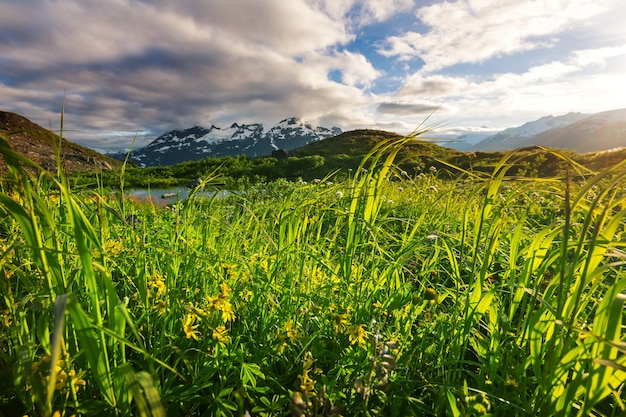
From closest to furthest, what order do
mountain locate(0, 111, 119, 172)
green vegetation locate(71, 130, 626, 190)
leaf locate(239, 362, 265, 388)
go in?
leaf locate(239, 362, 265, 388) < green vegetation locate(71, 130, 626, 190) < mountain locate(0, 111, 119, 172)

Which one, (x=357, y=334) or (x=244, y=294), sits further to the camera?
(x=244, y=294)

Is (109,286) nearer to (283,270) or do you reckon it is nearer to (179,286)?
(179,286)

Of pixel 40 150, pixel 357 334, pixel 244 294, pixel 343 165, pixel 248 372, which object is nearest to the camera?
pixel 248 372

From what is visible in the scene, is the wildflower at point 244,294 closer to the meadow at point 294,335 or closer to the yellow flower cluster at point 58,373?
the meadow at point 294,335

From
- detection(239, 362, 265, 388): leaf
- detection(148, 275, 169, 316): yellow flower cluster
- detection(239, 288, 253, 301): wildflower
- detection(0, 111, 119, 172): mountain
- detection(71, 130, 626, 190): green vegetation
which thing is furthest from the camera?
detection(0, 111, 119, 172): mountain

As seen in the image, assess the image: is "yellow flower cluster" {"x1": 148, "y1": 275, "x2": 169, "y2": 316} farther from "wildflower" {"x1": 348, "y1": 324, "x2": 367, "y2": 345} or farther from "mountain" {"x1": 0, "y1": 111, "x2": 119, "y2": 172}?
"wildflower" {"x1": 348, "y1": 324, "x2": 367, "y2": 345}

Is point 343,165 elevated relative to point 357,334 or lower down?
elevated

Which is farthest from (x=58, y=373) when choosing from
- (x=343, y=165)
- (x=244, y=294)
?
(x=343, y=165)

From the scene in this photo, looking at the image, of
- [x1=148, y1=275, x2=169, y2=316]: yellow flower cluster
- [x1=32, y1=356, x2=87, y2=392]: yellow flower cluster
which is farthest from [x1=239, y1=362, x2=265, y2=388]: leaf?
[x1=32, y1=356, x2=87, y2=392]: yellow flower cluster

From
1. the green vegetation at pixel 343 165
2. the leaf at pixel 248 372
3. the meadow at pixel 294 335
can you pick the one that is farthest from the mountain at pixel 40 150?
the leaf at pixel 248 372

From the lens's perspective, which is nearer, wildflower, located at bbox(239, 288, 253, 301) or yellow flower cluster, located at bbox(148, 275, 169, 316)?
yellow flower cluster, located at bbox(148, 275, 169, 316)

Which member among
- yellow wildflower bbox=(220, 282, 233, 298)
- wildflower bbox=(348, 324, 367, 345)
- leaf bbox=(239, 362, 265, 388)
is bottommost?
leaf bbox=(239, 362, 265, 388)

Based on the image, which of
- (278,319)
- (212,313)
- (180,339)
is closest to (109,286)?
(212,313)

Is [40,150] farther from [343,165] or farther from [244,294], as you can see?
[244,294]
